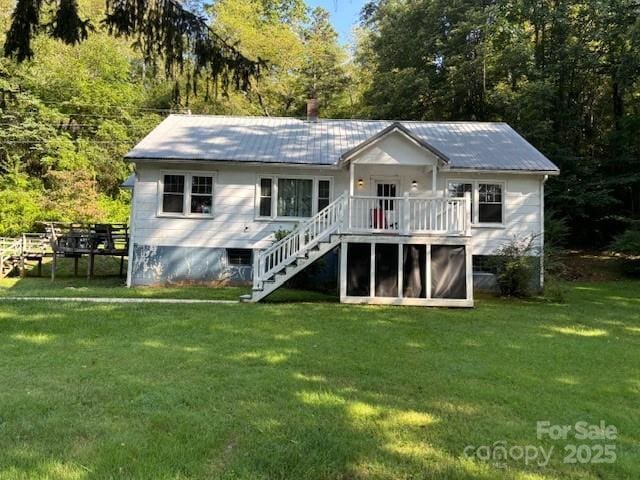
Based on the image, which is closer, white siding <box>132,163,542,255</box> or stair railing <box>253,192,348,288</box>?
stair railing <box>253,192,348,288</box>

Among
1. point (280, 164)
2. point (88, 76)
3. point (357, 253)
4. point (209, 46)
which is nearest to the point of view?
point (209, 46)

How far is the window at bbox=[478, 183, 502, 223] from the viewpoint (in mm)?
14211

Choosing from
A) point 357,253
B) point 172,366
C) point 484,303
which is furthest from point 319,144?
point 172,366

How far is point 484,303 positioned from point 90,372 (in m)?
9.11

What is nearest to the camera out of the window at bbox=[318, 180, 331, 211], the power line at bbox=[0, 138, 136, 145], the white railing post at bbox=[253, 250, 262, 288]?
the white railing post at bbox=[253, 250, 262, 288]

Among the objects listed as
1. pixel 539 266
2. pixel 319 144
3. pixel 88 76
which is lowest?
pixel 539 266

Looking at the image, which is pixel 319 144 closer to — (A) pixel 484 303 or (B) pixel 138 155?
(B) pixel 138 155

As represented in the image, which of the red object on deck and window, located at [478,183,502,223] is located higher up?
window, located at [478,183,502,223]

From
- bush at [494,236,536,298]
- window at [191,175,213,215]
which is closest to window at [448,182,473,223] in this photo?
bush at [494,236,536,298]

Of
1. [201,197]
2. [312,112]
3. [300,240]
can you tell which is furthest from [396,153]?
[312,112]

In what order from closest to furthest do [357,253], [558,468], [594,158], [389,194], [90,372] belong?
[558,468]
[90,372]
[357,253]
[389,194]
[594,158]

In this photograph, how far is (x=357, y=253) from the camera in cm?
1149

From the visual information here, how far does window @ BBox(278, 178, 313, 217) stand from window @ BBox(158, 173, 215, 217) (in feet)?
6.57

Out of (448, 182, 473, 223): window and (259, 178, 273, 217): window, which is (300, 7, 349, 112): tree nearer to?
(259, 178, 273, 217): window
